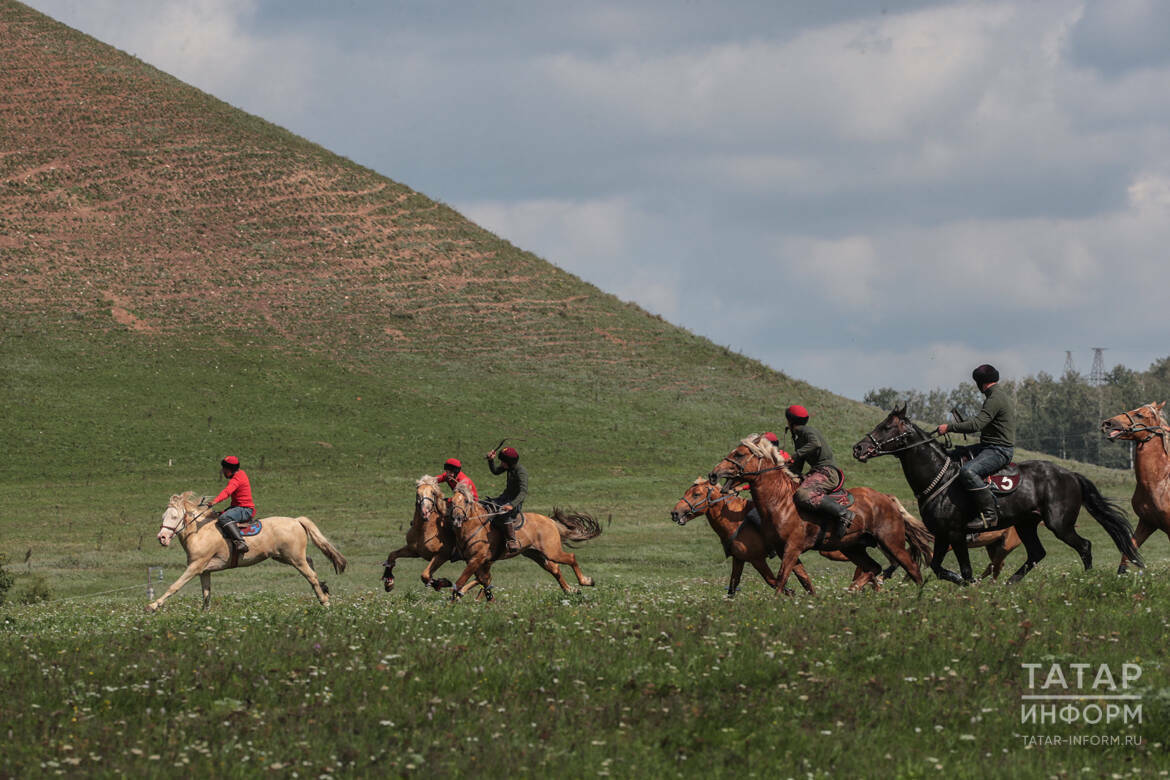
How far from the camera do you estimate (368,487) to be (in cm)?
5709

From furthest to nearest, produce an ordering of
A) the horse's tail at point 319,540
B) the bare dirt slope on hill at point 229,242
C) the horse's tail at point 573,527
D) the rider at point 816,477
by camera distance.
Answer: the bare dirt slope on hill at point 229,242
the horse's tail at point 319,540
the horse's tail at point 573,527
the rider at point 816,477

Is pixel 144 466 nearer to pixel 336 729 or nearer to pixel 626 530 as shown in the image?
pixel 626 530

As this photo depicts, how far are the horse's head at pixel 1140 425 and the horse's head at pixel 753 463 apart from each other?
5.82 metres

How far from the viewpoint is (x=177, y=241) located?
92312mm

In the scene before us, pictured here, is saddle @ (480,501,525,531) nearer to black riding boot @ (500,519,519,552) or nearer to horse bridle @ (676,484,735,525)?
black riding boot @ (500,519,519,552)

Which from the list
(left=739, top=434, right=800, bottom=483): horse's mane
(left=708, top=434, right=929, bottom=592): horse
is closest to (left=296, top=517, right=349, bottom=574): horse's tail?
(left=708, top=434, right=929, bottom=592): horse

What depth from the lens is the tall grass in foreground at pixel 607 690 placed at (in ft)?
33.6

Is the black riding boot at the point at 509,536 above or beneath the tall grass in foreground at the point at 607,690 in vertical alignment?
above

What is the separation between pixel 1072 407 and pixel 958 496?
152705mm

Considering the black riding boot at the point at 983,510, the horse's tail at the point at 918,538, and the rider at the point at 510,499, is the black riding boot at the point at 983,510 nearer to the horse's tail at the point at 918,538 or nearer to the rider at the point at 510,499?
the horse's tail at the point at 918,538

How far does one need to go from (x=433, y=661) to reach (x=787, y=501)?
24.4ft

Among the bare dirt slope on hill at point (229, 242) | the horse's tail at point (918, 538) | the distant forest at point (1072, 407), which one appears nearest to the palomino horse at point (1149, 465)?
the horse's tail at point (918, 538)

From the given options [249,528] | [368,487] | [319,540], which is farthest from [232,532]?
[368,487]

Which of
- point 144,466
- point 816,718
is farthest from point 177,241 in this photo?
point 816,718
